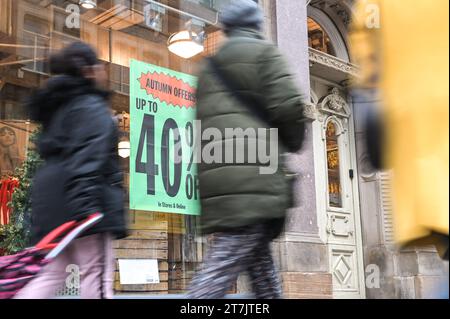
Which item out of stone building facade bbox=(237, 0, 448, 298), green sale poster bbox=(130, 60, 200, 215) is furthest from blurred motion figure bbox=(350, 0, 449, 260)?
stone building facade bbox=(237, 0, 448, 298)

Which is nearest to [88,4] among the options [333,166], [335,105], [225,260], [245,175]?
[335,105]

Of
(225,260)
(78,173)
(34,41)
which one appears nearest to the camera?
(225,260)

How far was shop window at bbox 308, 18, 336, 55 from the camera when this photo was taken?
1148 centimetres

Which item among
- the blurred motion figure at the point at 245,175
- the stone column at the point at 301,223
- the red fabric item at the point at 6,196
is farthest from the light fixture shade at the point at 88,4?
the blurred motion figure at the point at 245,175

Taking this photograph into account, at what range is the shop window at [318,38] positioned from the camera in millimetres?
11484

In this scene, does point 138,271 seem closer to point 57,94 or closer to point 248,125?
point 57,94

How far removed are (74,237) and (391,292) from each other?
8.03 metres

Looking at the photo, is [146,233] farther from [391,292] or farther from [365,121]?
[365,121]

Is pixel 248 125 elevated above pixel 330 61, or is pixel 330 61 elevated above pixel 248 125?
pixel 330 61

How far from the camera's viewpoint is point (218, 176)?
3230 millimetres

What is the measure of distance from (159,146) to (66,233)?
485 centimetres

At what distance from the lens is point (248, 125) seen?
323cm

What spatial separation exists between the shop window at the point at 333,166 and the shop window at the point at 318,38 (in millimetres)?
1363

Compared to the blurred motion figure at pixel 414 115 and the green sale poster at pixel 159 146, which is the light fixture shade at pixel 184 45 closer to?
the green sale poster at pixel 159 146
